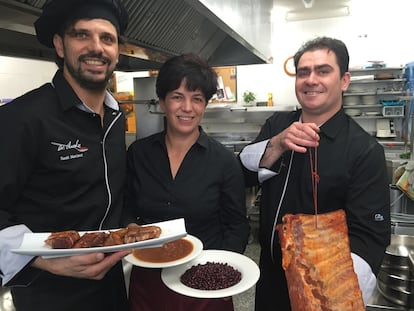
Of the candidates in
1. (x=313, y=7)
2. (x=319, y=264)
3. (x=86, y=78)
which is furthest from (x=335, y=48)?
(x=313, y=7)

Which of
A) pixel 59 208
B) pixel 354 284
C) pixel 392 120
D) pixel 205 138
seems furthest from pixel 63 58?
pixel 392 120

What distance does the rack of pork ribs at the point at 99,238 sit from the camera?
1049 mm

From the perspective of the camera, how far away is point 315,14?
6043mm

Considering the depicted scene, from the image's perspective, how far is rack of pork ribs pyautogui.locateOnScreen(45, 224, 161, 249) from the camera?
1049mm

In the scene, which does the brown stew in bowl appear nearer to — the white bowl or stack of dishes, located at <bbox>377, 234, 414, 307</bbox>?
stack of dishes, located at <bbox>377, 234, 414, 307</bbox>

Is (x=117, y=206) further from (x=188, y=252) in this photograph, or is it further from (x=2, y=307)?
(x=2, y=307)

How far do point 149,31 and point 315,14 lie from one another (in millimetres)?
4823

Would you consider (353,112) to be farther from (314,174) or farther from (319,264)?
(319,264)

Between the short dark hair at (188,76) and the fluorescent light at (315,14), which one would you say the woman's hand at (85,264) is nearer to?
the short dark hair at (188,76)

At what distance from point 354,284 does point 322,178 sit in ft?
1.43

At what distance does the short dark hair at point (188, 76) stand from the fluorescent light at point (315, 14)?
5.06 meters

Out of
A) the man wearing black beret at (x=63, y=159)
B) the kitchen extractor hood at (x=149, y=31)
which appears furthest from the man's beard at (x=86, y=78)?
the kitchen extractor hood at (x=149, y=31)

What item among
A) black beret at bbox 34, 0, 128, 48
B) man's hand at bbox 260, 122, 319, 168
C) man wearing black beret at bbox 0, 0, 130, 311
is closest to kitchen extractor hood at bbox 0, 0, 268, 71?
black beret at bbox 34, 0, 128, 48

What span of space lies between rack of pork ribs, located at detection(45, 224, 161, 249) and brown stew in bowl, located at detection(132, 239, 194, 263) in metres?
0.18
